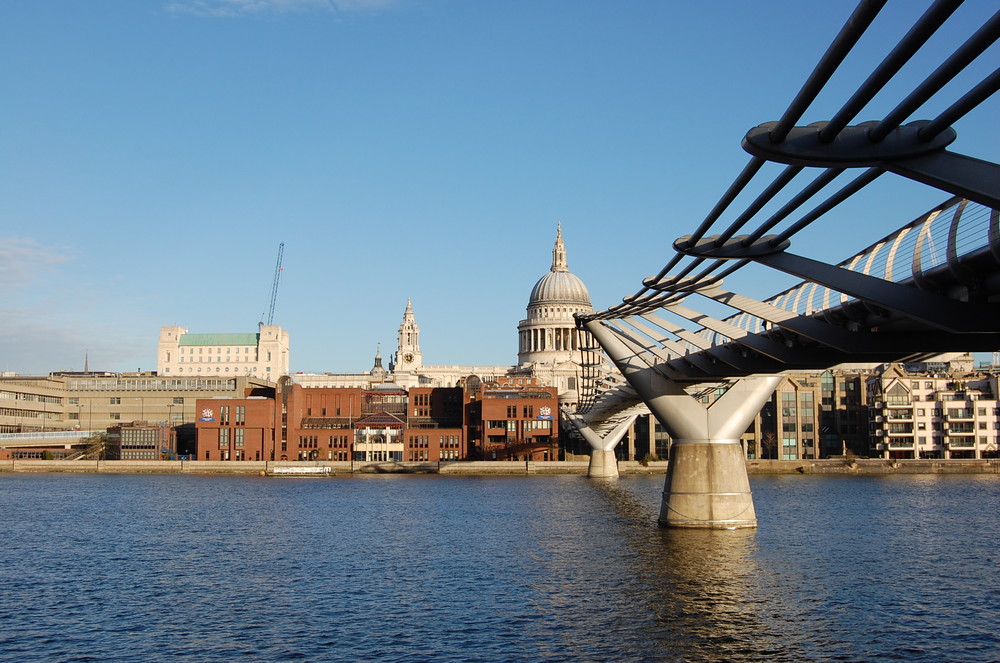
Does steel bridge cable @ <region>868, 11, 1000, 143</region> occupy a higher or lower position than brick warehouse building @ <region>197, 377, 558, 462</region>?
higher

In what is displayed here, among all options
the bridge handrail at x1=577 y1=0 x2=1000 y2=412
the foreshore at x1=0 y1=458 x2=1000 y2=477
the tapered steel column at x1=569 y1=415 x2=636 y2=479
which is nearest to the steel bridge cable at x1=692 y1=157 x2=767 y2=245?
the bridge handrail at x1=577 y1=0 x2=1000 y2=412

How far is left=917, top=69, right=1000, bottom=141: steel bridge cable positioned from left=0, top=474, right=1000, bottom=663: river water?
1479 cm

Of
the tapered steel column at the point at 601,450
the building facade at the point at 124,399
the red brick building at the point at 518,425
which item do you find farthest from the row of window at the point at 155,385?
the tapered steel column at the point at 601,450

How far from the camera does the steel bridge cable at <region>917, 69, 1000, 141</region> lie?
12742mm

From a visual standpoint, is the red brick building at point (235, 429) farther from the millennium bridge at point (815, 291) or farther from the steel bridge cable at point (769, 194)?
the steel bridge cable at point (769, 194)

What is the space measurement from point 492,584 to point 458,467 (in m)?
84.6

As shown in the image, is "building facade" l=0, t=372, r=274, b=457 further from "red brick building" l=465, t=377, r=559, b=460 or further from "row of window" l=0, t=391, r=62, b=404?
"red brick building" l=465, t=377, r=559, b=460

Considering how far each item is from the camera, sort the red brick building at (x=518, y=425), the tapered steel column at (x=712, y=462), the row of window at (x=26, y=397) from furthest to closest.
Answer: the row of window at (x=26, y=397) < the red brick building at (x=518, y=425) < the tapered steel column at (x=712, y=462)

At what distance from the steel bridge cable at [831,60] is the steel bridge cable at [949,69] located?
1013mm

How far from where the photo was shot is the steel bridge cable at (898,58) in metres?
11.4

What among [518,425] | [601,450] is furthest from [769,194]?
[518,425]

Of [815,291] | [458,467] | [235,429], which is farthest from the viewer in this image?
[235,429]

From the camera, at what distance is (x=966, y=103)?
43.9 feet

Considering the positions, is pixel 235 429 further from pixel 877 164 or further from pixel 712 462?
pixel 877 164
